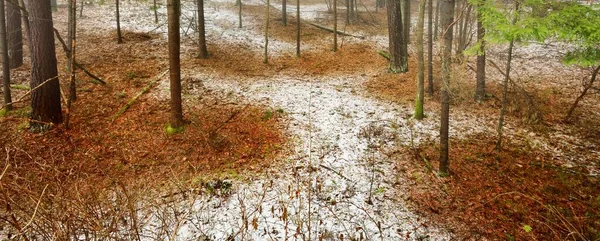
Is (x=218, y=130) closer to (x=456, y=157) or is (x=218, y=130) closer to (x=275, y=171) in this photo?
(x=275, y=171)

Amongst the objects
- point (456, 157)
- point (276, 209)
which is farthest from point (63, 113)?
point (456, 157)

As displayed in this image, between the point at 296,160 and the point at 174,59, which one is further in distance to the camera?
the point at 174,59

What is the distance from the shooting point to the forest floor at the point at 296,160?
6133 millimetres

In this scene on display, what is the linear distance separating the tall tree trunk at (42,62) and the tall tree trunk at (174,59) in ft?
10.8

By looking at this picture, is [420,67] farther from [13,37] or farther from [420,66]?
[13,37]

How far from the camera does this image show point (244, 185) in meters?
7.54

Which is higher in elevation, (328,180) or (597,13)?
(597,13)

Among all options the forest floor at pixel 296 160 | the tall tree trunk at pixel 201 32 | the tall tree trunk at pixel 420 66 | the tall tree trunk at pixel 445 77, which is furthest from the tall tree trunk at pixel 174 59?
the tall tree trunk at pixel 420 66

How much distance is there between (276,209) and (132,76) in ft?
31.1

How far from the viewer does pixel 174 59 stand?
8.89 metres

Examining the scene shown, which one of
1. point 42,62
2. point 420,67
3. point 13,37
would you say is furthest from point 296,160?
point 13,37

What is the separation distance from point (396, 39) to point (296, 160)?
9213mm

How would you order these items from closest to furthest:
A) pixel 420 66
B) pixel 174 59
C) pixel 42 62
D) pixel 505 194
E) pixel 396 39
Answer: pixel 505 194, pixel 42 62, pixel 174 59, pixel 420 66, pixel 396 39

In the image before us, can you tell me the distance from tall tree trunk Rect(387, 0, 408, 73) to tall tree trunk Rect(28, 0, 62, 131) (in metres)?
12.9
